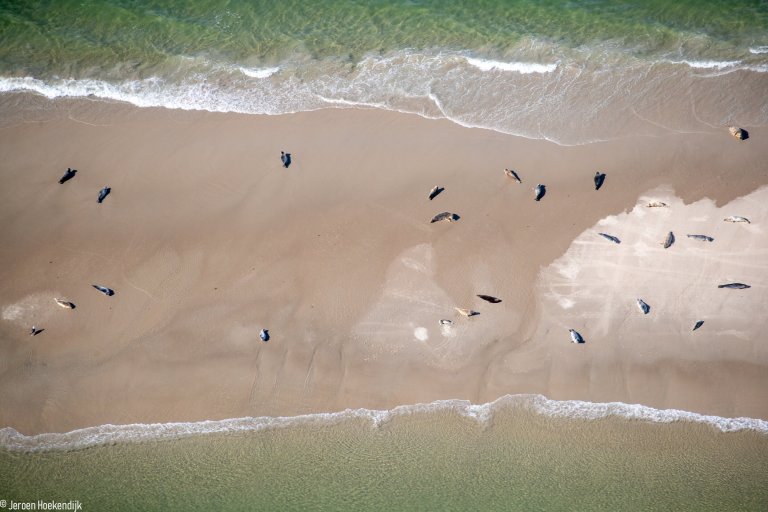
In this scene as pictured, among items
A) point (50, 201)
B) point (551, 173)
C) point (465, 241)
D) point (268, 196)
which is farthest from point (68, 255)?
point (551, 173)

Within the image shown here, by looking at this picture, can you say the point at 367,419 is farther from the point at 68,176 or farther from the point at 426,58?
the point at 426,58

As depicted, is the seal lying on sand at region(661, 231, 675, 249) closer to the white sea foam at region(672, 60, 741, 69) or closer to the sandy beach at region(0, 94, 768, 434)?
the sandy beach at region(0, 94, 768, 434)

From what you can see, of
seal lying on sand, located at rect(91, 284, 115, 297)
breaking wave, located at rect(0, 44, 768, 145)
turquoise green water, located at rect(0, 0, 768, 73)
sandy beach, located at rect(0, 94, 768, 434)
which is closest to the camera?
sandy beach, located at rect(0, 94, 768, 434)

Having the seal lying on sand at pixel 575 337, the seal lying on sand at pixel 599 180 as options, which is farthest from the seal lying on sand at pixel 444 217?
the seal lying on sand at pixel 575 337

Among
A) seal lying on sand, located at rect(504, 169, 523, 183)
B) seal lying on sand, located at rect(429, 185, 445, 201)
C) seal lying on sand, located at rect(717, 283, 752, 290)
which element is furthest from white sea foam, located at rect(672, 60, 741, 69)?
seal lying on sand, located at rect(429, 185, 445, 201)

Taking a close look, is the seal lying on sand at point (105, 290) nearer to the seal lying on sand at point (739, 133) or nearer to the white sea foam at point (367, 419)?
the white sea foam at point (367, 419)
